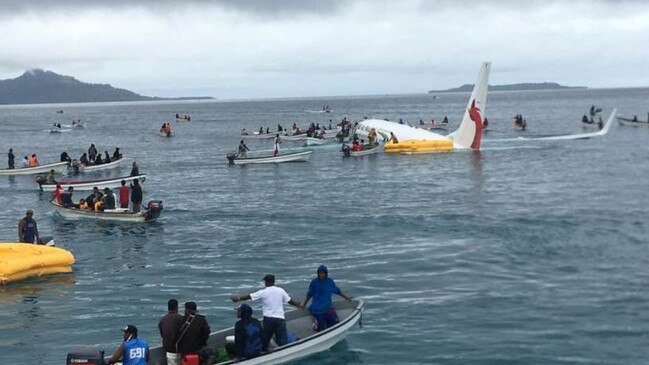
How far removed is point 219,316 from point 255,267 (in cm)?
613

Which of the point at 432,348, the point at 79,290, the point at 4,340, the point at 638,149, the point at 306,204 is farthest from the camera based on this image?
the point at 638,149

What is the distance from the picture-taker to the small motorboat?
16344 millimetres

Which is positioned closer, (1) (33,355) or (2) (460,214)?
(1) (33,355)

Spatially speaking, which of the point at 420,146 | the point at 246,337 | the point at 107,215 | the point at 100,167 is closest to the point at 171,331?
the point at 246,337

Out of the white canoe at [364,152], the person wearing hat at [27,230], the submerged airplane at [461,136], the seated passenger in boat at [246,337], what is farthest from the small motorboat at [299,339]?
the submerged airplane at [461,136]

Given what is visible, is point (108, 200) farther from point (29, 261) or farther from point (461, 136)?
point (461, 136)

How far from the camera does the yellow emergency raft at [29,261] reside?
26.1m

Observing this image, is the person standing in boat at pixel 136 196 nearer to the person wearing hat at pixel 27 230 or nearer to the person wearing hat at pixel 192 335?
the person wearing hat at pixel 27 230

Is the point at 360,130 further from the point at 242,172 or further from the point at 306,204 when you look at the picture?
the point at 306,204

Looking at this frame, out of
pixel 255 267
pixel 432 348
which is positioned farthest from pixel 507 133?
pixel 432 348

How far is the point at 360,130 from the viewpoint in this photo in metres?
87.5

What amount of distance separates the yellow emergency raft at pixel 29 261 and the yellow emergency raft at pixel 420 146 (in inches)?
1851

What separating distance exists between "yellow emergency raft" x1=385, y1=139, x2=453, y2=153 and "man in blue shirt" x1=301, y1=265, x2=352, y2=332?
53.7 meters

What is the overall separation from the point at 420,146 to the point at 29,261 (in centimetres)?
5024
